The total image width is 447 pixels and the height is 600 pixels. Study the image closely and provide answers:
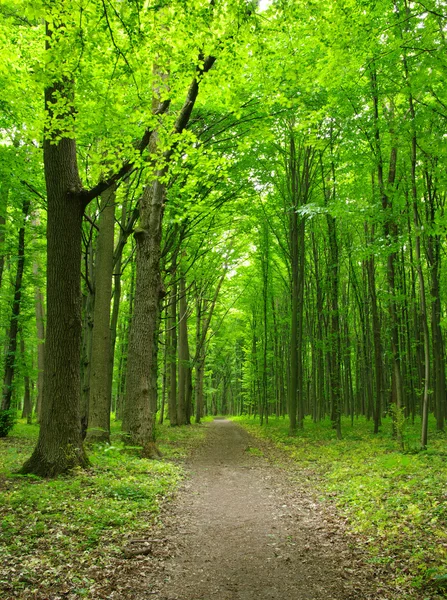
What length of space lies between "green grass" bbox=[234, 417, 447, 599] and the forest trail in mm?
369

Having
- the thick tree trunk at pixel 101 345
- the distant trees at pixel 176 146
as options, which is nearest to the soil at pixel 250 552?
the distant trees at pixel 176 146

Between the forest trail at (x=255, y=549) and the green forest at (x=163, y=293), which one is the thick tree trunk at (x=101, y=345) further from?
the forest trail at (x=255, y=549)

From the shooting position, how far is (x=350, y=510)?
5.79m

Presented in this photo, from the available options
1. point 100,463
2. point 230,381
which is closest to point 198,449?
point 100,463

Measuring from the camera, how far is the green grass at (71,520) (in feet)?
11.7

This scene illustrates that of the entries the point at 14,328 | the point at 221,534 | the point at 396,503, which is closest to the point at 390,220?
the point at 396,503

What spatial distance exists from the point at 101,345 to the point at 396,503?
26.7 feet

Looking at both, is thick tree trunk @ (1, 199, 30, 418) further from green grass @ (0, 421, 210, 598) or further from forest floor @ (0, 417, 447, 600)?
forest floor @ (0, 417, 447, 600)

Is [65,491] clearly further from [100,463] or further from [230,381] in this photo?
[230,381]

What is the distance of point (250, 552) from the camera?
4.54m

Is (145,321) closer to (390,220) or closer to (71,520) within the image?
(71,520)

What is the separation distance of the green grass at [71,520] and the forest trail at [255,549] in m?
0.55

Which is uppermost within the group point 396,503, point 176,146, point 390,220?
point 176,146

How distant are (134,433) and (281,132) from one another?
38.9 ft
